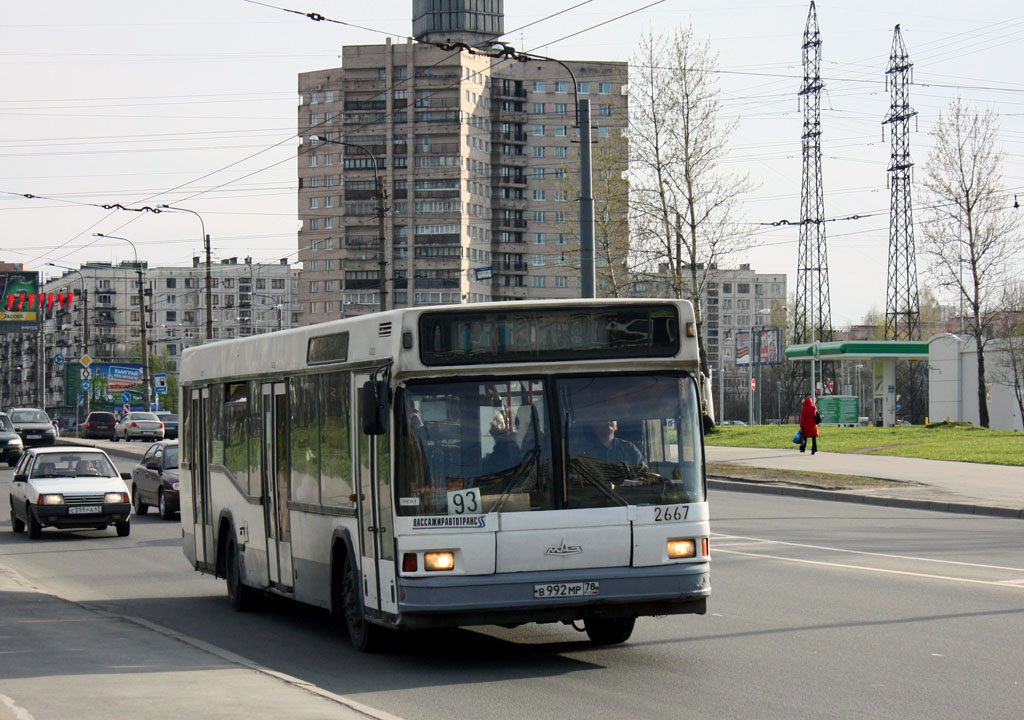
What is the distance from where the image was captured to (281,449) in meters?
12.3

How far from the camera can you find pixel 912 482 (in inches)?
1125

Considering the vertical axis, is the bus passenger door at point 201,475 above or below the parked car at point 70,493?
above

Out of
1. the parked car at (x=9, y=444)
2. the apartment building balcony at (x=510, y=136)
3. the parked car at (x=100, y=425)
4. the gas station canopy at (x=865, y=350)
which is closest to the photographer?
the parked car at (x=9, y=444)

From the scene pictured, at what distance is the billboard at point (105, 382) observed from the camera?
105562mm

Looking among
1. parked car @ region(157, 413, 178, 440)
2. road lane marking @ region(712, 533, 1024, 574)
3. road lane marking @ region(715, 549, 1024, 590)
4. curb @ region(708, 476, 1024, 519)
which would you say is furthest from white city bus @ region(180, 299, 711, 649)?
parked car @ region(157, 413, 178, 440)

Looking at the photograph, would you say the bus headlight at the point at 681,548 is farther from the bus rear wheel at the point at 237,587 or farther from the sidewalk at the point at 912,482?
the sidewalk at the point at 912,482

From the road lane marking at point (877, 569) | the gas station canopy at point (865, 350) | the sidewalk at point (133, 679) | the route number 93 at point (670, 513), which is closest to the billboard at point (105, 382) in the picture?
the gas station canopy at point (865, 350)

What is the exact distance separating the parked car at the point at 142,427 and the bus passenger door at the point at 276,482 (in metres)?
59.0

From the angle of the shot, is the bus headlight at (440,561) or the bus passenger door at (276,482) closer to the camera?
the bus headlight at (440,561)

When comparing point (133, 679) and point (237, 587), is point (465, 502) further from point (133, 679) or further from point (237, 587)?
point (237, 587)

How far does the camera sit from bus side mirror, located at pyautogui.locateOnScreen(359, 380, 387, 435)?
9.23 metres

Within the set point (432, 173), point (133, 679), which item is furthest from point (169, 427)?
point (133, 679)

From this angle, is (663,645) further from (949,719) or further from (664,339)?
(949,719)

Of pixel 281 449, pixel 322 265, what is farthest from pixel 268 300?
pixel 281 449
